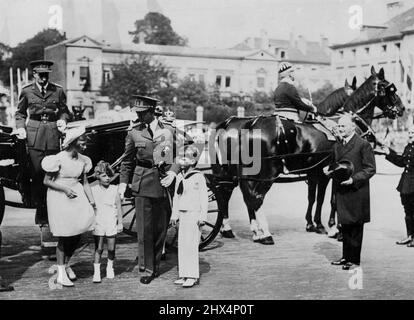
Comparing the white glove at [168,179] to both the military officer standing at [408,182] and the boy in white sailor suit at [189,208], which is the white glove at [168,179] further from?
the military officer standing at [408,182]

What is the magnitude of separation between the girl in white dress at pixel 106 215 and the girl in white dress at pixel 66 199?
0.22 metres

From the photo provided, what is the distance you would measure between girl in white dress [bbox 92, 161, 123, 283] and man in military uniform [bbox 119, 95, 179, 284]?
0.21 meters

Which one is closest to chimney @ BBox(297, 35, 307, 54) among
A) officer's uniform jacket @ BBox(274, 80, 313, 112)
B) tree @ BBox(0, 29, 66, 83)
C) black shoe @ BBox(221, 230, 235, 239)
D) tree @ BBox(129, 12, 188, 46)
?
tree @ BBox(129, 12, 188, 46)

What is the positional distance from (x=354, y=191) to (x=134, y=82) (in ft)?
149

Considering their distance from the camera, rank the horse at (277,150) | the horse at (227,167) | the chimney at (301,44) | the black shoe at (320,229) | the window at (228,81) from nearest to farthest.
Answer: the horse at (277,150)
the horse at (227,167)
the black shoe at (320,229)
the window at (228,81)
the chimney at (301,44)

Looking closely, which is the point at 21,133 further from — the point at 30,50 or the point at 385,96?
the point at 30,50

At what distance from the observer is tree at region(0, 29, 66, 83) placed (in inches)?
1965

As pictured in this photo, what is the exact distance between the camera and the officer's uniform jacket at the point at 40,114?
7.31 meters

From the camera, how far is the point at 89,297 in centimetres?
582

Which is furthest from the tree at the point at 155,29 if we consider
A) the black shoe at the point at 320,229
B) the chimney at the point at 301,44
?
the black shoe at the point at 320,229

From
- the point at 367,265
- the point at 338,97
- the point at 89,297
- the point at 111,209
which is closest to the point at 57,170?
the point at 111,209

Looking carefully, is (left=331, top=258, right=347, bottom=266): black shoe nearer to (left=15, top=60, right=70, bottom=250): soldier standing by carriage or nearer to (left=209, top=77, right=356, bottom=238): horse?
(left=209, top=77, right=356, bottom=238): horse

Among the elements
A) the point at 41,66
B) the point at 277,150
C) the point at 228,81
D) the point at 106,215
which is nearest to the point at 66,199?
the point at 106,215
